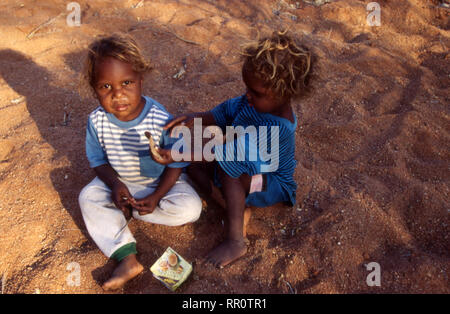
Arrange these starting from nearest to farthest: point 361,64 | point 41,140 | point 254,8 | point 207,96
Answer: point 41,140 < point 207,96 < point 361,64 < point 254,8

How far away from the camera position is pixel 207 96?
3.00 meters

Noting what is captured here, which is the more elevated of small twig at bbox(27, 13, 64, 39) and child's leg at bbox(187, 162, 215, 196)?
child's leg at bbox(187, 162, 215, 196)

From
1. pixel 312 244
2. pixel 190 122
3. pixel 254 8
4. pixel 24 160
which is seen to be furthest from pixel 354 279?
pixel 254 8

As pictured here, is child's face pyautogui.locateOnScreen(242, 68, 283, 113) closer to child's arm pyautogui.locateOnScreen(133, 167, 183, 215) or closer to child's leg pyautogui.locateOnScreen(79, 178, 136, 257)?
child's arm pyautogui.locateOnScreen(133, 167, 183, 215)

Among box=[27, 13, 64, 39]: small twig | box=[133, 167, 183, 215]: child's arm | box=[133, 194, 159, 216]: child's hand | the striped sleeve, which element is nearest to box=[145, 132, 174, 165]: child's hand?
box=[133, 167, 183, 215]: child's arm

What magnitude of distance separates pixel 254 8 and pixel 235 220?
357cm

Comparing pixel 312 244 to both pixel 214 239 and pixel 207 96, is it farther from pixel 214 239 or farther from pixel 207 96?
pixel 207 96

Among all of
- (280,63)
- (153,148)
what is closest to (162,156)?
(153,148)

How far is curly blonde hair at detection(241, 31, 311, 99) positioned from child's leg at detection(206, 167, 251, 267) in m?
0.55

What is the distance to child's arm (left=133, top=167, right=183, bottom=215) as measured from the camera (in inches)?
77.3

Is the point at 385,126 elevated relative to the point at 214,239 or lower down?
elevated

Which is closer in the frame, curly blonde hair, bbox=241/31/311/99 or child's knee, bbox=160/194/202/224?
curly blonde hair, bbox=241/31/311/99

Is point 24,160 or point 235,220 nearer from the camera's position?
point 235,220
